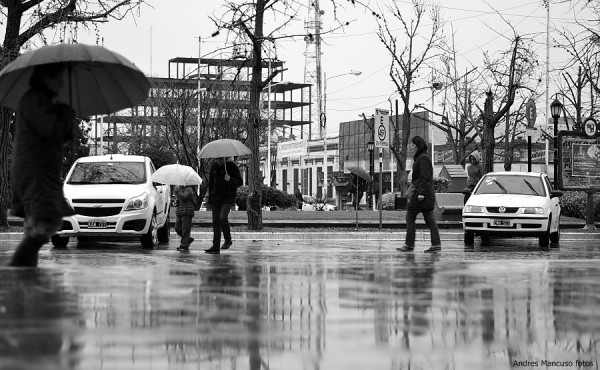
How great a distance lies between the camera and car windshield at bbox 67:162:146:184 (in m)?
18.8

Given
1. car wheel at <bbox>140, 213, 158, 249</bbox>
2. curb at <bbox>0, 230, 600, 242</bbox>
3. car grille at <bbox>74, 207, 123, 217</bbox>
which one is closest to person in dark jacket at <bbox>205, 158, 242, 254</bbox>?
car wheel at <bbox>140, 213, 158, 249</bbox>

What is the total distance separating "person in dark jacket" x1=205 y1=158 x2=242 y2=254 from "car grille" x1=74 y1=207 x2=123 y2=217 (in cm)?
257

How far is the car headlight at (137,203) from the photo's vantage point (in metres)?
17.8

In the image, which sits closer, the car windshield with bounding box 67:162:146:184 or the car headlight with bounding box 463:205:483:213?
the car windshield with bounding box 67:162:146:184

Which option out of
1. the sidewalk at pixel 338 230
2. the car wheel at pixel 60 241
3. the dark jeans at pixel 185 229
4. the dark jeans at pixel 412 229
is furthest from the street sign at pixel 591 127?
the car wheel at pixel 60 241

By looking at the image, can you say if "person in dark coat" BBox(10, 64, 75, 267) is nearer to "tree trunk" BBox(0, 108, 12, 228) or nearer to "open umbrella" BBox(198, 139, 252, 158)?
"open umbrella" BBox(198, 139, 252, 158)

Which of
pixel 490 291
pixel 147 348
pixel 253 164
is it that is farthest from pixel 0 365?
pixel 253 164

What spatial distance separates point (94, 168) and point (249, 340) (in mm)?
13612

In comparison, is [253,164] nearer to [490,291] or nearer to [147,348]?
[490,291]

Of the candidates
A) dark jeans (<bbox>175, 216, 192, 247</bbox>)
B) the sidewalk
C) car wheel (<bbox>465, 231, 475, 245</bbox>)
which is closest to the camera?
dark jeans (<bbox>175, 216, 192, 247</bbox>)

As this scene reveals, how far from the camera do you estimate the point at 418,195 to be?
1652 centimetres

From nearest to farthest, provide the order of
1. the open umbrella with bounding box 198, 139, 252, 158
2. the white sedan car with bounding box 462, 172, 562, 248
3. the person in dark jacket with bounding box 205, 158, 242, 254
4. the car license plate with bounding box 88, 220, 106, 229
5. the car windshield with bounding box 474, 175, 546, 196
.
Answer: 1. the person in dark jacket with bounding box 205, 158, 242, 254
2. the open umbrella with bounding box 198, 139, 252, 158
3. the car license plate with bounding box 88, 220, 106, 229
4. the white sedan car with bounding box 462, 172, 562, 248
5. the car windshield with bounding box 474, 175, 546, 196

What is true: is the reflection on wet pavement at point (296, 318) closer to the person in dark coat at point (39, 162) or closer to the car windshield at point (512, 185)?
the person in dark coat at point (39, 162)

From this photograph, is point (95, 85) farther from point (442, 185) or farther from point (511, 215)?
point (442, 185)
